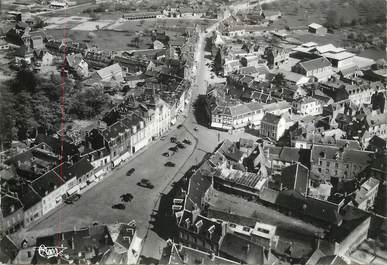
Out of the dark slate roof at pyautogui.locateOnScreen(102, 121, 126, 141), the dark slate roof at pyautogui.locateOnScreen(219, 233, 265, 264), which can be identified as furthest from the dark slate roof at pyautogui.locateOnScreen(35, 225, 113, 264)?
the dark slate roof at pyautogui.locateOnScreen(102, 121, 126, 141)

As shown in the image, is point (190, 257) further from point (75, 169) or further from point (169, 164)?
point (169, 164)

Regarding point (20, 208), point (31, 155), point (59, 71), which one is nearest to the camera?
point (20, 208)

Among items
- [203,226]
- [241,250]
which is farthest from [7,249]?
[241,250]

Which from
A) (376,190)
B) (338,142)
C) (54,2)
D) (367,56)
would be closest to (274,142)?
(338,142)

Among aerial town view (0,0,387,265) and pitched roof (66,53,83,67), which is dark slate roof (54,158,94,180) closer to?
aerial town view (0,0,387,265)

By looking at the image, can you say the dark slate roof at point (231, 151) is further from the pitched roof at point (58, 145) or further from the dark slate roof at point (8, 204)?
the dark slate roof at point (8, 204)

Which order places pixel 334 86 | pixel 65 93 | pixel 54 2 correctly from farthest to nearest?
pixel 54 2 → pixel 334 86 → pixel 65 93

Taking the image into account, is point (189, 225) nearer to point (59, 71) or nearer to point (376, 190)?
point (376, 190)
